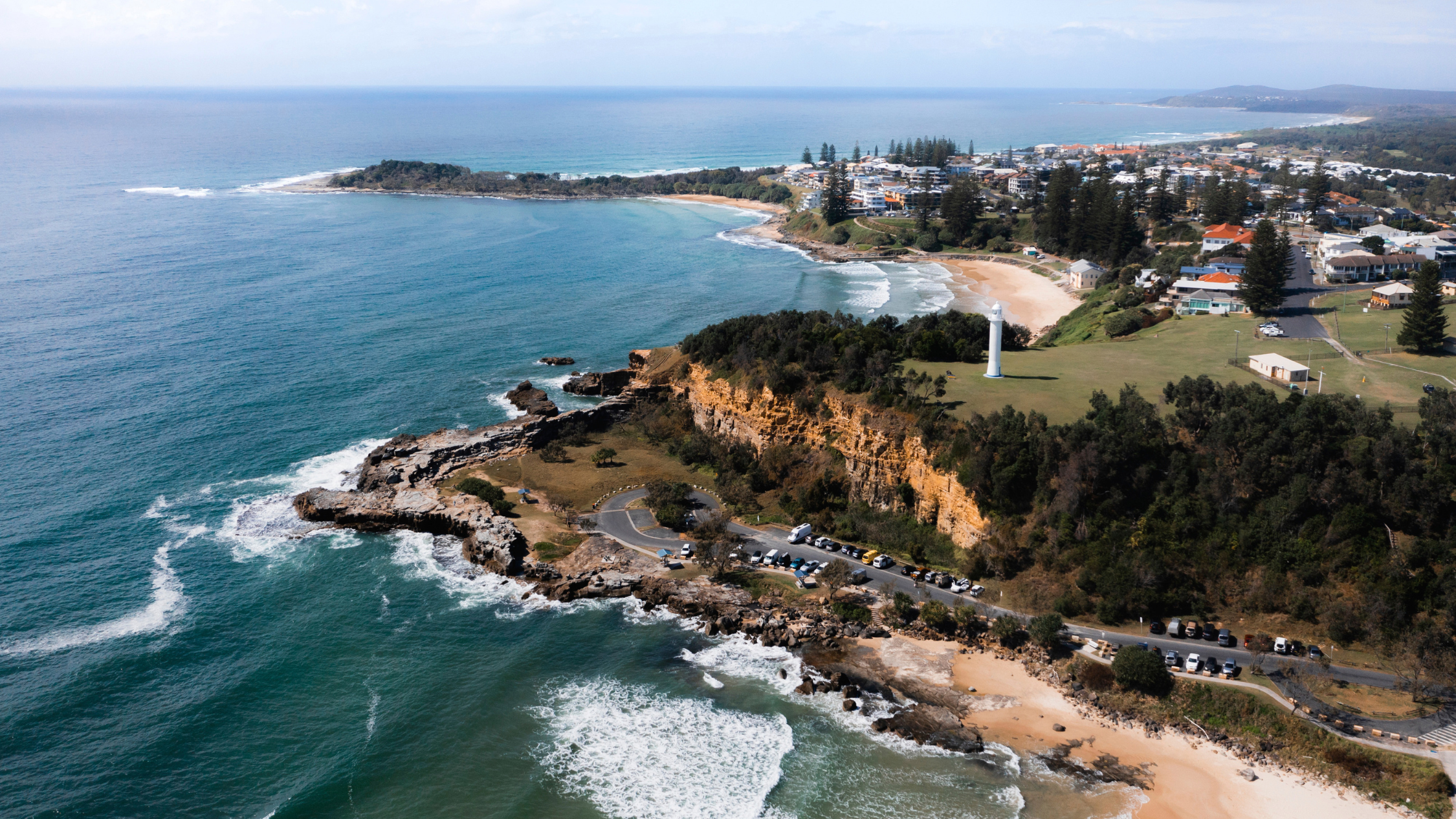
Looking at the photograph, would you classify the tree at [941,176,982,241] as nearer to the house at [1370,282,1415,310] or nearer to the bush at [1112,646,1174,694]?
the house at [1370,282,1415,310]

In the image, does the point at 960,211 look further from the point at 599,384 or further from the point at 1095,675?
the point at 1095,675

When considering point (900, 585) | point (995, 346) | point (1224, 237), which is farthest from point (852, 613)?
point (1224, 237)

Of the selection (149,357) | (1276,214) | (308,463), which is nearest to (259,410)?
(308,463)

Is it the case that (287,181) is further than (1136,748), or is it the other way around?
(287,181)

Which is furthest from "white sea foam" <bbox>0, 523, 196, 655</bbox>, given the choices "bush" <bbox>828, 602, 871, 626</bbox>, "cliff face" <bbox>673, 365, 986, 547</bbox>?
"cliff face" <bbox>673, 365, 986, 547</bbox>

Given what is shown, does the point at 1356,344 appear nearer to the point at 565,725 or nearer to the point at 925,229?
the point at 565,725

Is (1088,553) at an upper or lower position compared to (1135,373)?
lower
